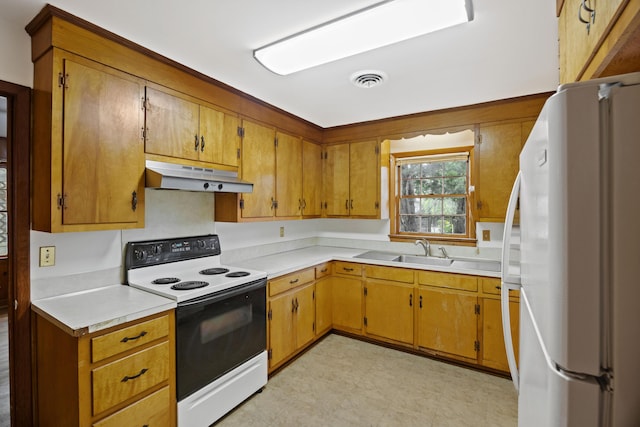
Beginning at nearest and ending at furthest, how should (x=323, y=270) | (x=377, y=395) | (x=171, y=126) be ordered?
(x=171, y=126), (x=377, y=395), (x=323, y=270)

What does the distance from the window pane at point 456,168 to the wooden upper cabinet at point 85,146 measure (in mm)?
2994

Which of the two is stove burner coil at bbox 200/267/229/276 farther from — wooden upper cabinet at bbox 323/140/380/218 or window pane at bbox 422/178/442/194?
window pane at bbox 422/178/442/194

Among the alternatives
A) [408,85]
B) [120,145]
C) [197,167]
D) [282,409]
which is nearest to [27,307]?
[120,145]

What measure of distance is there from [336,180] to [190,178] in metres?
2.01

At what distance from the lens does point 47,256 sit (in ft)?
6.00

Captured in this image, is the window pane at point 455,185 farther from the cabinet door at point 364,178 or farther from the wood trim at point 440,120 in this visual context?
the cabinet door at point 364,178

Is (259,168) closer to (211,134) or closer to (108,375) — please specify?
(211,134)

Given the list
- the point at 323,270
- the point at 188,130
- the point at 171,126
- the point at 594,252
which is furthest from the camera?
the point at 323,270

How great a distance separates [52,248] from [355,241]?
9.55 ft

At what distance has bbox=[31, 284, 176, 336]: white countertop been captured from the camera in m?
1.48

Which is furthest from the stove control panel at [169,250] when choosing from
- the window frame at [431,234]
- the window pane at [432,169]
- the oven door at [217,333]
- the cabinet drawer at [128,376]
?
the window pane at [432,169]

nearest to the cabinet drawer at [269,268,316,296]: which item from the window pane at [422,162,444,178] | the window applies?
the window

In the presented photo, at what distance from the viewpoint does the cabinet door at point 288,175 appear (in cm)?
318

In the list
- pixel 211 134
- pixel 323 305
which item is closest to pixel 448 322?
pixel 323 305
